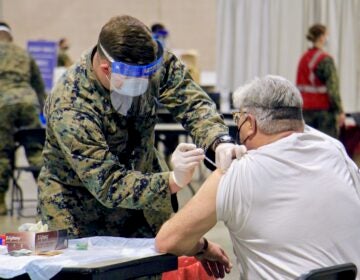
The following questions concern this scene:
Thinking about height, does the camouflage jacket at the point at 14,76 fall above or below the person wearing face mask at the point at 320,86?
above

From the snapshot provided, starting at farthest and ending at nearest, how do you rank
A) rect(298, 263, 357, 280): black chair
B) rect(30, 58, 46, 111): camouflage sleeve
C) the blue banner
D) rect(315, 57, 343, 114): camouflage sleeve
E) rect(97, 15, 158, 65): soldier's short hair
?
the blue banner < rect(315, 57, 343, 114): camouflage sleeve < rect(30, 58, 46, 111): camouflage sleeve < rect(97, 15, 158, 65): soldier's short hair < rect(298, 263, 357, 280): black chair

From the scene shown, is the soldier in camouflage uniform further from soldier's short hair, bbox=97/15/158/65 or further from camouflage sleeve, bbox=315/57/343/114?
soldier's short hair, bbox=97/15/158/65

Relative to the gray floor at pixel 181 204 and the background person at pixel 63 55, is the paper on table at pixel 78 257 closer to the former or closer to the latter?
the gray floor at pixel 181 204

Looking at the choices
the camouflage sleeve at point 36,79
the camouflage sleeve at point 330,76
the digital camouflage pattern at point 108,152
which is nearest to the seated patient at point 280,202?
the digital camouflage pattern at point 108,152

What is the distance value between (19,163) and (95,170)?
964cm

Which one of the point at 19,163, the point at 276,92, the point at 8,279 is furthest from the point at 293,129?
the point at 19,163

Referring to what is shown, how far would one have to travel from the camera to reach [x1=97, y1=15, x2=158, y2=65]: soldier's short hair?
2693mm

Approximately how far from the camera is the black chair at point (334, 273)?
226 cm

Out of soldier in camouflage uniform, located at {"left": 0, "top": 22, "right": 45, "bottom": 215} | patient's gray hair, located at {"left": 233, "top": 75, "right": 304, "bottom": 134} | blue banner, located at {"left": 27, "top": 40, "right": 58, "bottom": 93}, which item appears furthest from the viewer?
blue banner, located at {"left": 27, "top": 40, "right": 58, "bottom": 93}

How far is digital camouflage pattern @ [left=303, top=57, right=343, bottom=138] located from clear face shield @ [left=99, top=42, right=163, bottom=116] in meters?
5.93

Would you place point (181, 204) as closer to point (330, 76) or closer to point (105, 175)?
point (330, 76)

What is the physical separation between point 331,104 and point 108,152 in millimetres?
6263

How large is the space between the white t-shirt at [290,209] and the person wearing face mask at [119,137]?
0.14 meters

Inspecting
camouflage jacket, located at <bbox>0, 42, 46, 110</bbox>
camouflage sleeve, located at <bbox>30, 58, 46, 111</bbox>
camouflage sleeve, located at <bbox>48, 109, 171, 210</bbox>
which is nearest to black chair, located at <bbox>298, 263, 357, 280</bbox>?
camouflage sleeve, located at <bbox>48, 109, 171, 210</bbox>
